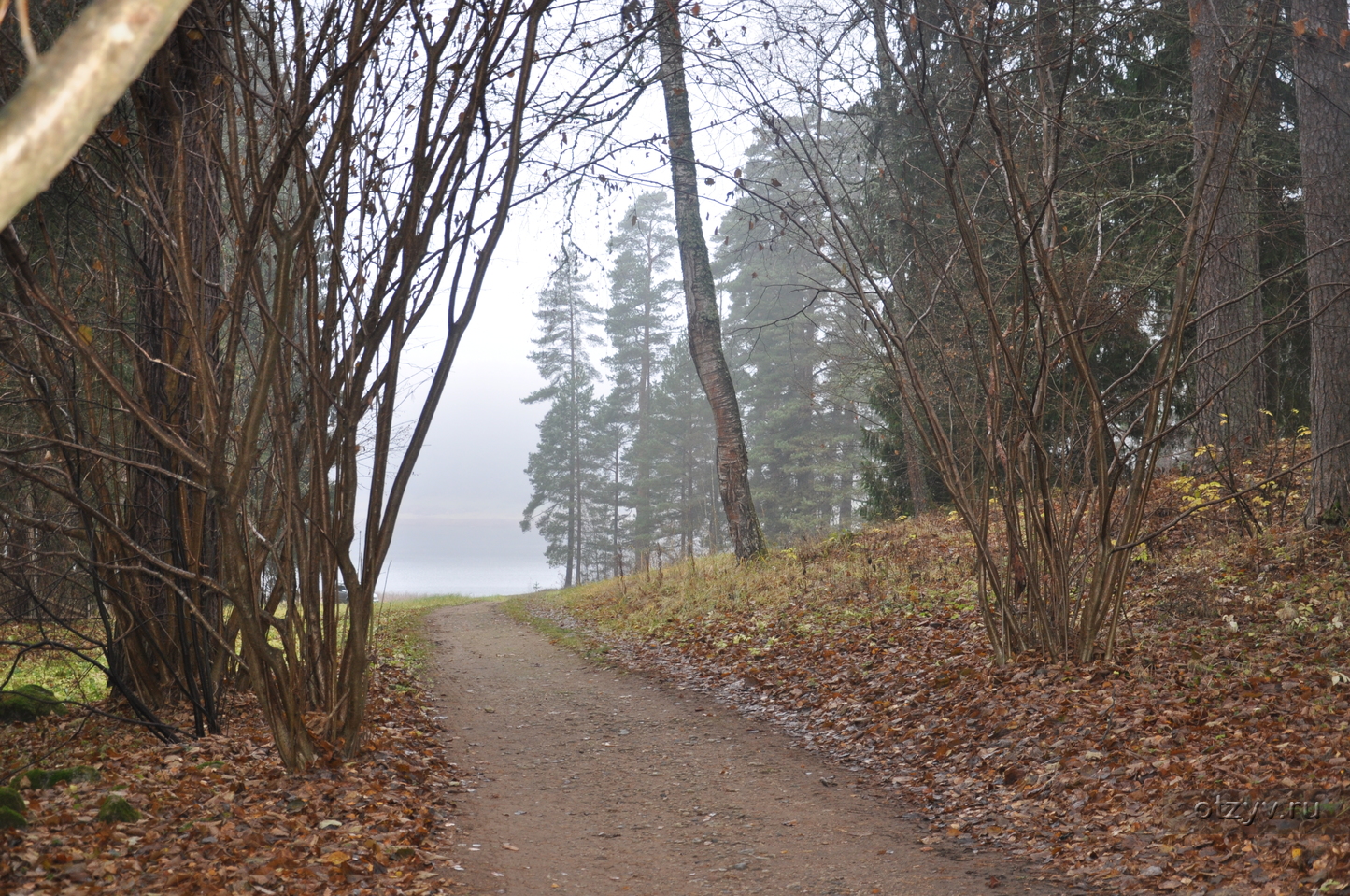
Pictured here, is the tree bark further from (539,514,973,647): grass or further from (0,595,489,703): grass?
(539,514,973,647): grass

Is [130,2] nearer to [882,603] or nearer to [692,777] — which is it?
[692,777]

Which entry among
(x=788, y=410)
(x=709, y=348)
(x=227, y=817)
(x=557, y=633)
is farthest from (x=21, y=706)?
(x=788, y=410)

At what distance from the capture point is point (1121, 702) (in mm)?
4922

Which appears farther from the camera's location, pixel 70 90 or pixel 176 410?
pixel 176 410

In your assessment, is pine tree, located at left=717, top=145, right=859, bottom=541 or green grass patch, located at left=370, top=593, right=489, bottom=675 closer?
green grass patch, located at left=370, top=593, right=489, bottom=675

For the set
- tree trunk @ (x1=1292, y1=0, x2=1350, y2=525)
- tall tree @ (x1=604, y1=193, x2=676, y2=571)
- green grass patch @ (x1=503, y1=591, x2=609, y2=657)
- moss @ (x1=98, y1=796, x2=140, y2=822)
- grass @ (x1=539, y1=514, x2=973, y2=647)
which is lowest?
green grass patch @ (x1=503, y1=591, x2=609, y2=657)

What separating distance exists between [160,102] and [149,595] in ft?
10.7

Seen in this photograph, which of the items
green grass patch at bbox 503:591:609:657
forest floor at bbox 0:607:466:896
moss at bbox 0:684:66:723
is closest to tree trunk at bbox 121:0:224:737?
forest floor at bbox 0:607:466:896

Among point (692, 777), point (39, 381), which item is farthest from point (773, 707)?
point (39, 381)

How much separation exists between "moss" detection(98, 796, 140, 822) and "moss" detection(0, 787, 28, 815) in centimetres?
28

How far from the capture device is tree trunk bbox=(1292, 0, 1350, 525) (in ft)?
24.6

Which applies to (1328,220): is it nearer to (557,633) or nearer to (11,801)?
(557,633)

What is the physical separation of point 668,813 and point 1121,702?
106 inches

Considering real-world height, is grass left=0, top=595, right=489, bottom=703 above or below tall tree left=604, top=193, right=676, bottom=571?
below
